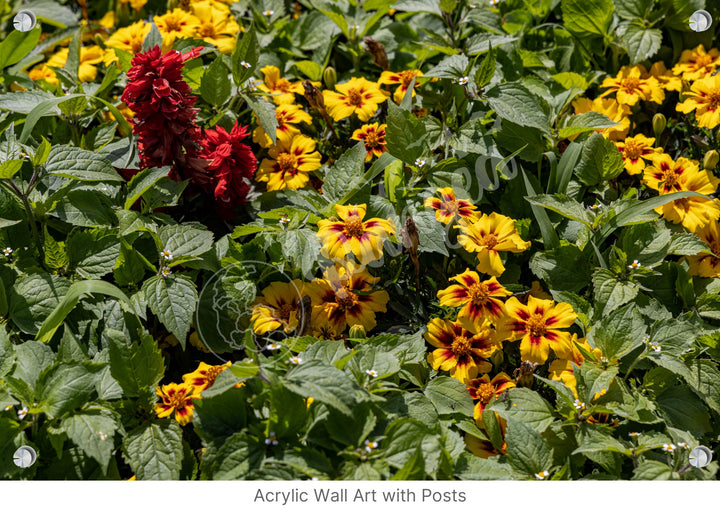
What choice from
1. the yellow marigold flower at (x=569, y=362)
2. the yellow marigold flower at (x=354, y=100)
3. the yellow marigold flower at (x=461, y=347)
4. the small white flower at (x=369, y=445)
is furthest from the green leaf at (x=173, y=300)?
the yellow marigold flower at (x=569, y=362)

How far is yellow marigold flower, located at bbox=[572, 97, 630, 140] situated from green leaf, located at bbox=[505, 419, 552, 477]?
3.91ft

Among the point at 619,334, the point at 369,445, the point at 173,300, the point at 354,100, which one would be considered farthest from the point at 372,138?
the point at 369,445

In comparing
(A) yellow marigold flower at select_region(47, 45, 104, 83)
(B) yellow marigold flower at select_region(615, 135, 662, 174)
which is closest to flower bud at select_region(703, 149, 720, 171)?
(B) yellow marigold flower at select_region(615, 135, 662, 174)

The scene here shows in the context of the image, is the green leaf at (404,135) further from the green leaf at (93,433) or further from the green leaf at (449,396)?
the green leaf at (93,433)

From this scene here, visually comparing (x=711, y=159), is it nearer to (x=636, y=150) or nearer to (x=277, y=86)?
(x=636, y=150)

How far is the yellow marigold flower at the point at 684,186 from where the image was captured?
214 cm

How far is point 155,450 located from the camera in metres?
1.67

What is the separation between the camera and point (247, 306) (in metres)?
1.99

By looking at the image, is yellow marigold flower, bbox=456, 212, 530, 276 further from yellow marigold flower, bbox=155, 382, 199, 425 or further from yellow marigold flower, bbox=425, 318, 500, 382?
yellow marigold flower, bbox=155, 382, 199, 425

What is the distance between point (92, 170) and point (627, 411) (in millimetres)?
1575

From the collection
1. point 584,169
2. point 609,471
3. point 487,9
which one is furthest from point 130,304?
point 487,9

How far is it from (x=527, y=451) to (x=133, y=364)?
981 mm

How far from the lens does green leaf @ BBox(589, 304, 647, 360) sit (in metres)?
1.83

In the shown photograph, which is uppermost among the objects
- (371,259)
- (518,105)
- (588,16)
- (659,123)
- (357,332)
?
(588,16)
